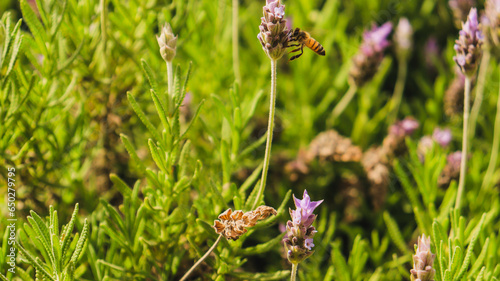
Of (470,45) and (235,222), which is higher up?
(470,45)

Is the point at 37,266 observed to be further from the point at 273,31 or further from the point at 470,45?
the point at 470,45

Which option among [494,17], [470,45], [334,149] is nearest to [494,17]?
[494,17]

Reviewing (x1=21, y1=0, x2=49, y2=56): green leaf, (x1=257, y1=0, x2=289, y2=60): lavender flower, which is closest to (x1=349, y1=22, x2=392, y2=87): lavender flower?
(x1=257, y1=0, x2=289, y2=60): lavender flower

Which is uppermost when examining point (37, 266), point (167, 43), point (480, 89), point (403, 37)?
point (403, 37)

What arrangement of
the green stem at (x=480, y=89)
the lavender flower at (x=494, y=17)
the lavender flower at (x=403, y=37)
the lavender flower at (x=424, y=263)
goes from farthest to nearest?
the lavender flower at (x=403, y=37) → the green stem at (x=480, y=89) → the lavender flower at (x=494, y=17) → the lavender flower at (x=424, y=263)

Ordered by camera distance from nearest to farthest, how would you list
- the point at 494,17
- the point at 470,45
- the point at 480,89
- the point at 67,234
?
the point at 67,234 < the point at 470,45 < the point at 494,17 < the point at 480,89

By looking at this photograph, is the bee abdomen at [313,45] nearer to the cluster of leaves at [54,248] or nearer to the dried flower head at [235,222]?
the dried flower head at [235,222]

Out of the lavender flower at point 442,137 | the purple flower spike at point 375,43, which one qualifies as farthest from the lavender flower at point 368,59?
the lavender flower at point 442,137
